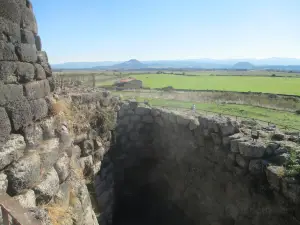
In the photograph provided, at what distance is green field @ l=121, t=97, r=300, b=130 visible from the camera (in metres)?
12.7

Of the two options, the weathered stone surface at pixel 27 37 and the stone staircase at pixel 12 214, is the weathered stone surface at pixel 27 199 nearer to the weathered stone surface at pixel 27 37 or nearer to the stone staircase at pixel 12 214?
the stone staircase at pixel 12 214

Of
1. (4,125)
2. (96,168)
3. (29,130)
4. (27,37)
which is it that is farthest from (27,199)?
(96,168)

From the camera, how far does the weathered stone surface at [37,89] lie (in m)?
6.58

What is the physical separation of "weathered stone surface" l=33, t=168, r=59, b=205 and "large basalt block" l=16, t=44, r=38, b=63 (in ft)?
8.17

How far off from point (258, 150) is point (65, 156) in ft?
19.9

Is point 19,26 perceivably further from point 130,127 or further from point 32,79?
point 130,127

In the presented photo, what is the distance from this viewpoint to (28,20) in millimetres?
6848

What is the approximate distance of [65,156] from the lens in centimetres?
747

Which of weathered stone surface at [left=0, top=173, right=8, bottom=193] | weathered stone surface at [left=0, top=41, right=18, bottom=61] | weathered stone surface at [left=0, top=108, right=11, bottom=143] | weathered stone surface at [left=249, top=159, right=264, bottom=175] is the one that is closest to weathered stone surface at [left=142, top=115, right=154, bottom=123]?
weathered stone surface at [left=249, top=159, right=264, bottom=175]

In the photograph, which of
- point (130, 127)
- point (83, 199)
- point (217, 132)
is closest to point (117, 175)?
point (130, 127)

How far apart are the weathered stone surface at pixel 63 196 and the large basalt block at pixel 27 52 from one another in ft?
9.56

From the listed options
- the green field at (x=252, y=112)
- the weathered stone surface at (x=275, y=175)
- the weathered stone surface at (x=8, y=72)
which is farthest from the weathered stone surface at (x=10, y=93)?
the green field at (x=252, y=112)

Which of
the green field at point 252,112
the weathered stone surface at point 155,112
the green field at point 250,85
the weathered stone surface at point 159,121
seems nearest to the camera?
the green field at point 252,112

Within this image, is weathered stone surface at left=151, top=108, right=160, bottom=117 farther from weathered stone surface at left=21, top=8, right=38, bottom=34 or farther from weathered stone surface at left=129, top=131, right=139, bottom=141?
weathered stone surface at left=21, top=8, right=38, bottom=34
